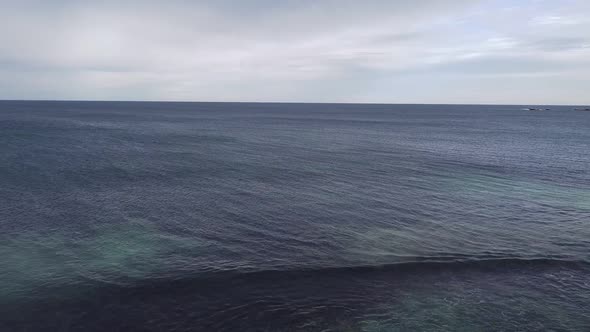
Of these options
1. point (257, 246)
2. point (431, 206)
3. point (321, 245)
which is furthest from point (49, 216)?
point (431, 206)

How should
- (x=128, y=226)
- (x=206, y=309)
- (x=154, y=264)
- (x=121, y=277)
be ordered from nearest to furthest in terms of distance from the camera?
(x=206, y=309) < (x=121, y=277) < (x=154, y=264) < (x=128, y=226)

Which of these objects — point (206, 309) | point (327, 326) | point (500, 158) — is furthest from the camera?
point (500, 158)

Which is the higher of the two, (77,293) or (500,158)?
(500,158)

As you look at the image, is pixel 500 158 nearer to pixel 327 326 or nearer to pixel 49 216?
pixel 327 326

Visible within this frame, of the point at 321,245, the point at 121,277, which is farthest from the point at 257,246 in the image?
the point at 121,277

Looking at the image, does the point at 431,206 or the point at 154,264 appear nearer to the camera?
the point at 154,264

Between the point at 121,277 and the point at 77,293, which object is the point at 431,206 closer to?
the point at 121,277
